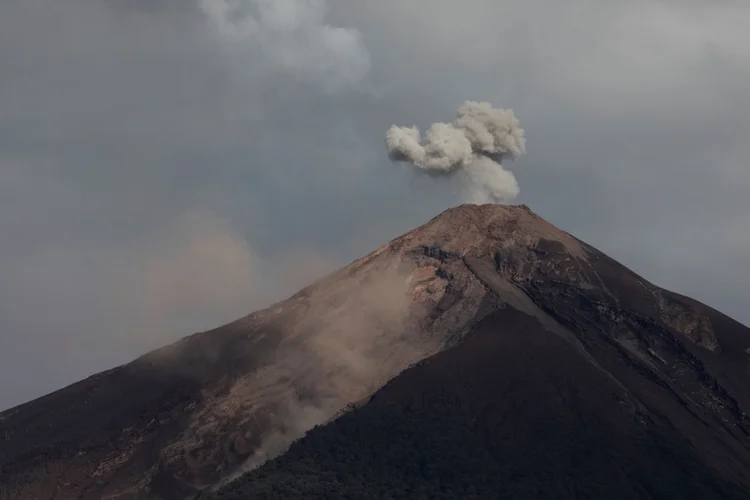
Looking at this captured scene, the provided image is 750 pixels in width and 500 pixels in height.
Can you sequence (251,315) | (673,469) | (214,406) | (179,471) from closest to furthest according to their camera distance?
1. (673,469)
2. (179,471)
3. (214,406)
4. (251,315)

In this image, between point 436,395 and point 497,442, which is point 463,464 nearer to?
point 497,442

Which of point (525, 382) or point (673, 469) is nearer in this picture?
point (673, 469)

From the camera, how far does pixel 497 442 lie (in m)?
86.7

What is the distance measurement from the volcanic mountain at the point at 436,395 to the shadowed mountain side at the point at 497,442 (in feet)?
0.46

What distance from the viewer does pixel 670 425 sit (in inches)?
3428

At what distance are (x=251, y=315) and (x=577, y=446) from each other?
3558 cm

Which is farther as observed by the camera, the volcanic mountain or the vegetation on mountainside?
the volcanic mountain

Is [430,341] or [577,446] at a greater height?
[430,341]

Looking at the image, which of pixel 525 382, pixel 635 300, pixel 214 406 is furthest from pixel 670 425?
pixel 214 406

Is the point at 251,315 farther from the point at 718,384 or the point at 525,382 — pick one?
the point at 718,384

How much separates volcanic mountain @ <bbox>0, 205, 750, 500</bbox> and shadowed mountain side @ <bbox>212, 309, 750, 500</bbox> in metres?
0.14

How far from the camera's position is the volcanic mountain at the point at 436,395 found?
8450cm

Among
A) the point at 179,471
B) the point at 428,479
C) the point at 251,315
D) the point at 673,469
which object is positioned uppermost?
the point at 251,315

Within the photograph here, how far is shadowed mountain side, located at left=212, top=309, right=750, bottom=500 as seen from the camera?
82375 millimetres
